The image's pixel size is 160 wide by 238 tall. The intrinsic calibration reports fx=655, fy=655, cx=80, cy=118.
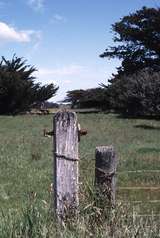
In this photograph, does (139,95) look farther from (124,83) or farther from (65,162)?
(65,162)

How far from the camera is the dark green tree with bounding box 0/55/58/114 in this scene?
33.3 m

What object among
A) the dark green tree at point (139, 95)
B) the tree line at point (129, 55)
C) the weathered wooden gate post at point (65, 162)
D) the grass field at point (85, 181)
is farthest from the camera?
the tree line at point (129, 55)

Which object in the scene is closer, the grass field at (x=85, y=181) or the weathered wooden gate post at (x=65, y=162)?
the grass field at (x=85, y=181)

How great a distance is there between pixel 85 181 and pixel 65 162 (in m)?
0.51

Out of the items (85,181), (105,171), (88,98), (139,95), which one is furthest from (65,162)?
(88,98)

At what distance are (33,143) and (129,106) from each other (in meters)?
16.1

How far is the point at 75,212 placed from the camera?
569cm

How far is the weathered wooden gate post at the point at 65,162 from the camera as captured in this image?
18.9 feet

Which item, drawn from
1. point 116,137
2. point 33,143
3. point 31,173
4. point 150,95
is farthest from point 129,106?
point 31,173

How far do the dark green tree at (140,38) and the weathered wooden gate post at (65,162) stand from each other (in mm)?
35351

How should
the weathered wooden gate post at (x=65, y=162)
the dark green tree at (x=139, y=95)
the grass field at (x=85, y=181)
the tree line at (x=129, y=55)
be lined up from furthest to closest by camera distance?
the tree line at (x=129, y=55) → the dark green tree at (x=139, y=95) → the weathered wooden gate post at (x=65, y=162) → the grass field at (x=85, y=181)

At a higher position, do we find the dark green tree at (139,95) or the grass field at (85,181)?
the dark green tree at (139,95)

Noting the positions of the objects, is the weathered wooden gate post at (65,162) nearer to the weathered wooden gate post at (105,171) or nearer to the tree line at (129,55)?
the weathered wooden gate post at (105,171)

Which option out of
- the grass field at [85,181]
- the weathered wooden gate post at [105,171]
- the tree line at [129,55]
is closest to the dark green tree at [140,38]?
the tree line at [129,55]
